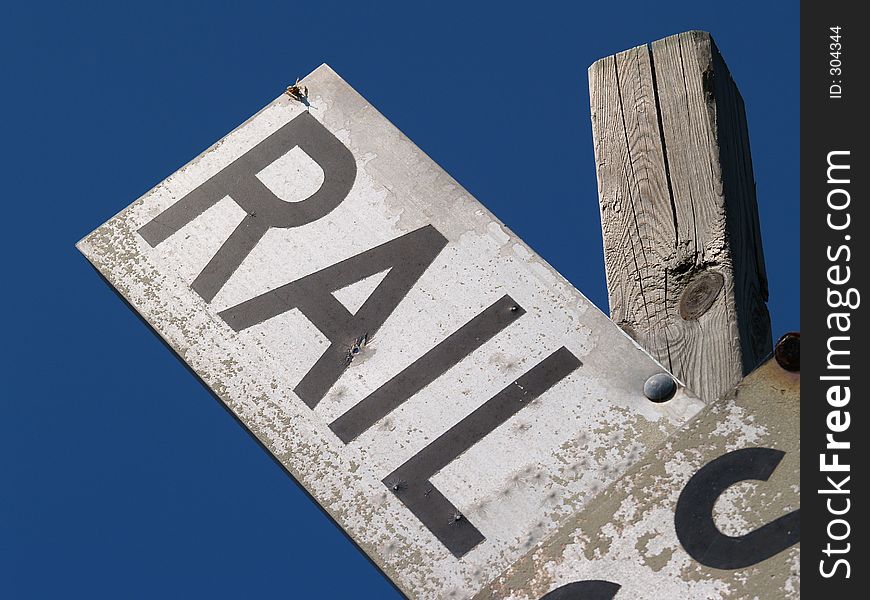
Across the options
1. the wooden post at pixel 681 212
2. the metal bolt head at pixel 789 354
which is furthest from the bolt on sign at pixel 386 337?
the metal bolt head at pixel 789 354

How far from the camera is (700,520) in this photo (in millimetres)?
Answer: 1886

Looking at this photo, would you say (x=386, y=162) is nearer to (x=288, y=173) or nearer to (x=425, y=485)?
(x=288, y=173)

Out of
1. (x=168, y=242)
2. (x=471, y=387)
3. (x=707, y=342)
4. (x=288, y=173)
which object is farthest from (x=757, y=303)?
(x=168, y=242)

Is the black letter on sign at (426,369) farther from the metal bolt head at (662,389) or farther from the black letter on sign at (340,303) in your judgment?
the metal bolt head at (662,389)

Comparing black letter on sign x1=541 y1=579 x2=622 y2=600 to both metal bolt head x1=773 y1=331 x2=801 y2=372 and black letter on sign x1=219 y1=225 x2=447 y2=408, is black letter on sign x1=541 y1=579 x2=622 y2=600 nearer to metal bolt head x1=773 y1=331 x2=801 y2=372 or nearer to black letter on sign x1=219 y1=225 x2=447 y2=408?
metal bolt head x1=773 y1=331 x2=801 y2=372

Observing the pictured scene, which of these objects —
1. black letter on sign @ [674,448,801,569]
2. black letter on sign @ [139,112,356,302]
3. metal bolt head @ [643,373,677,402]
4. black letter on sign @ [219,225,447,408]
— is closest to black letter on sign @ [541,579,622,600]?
black letter on sign @ [674,448,801,569]

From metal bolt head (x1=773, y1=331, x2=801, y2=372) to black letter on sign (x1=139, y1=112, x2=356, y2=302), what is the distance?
1.09 meters

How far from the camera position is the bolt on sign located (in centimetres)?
233

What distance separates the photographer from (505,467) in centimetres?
236

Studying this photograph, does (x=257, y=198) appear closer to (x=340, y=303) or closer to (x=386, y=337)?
(x=340, y=303)

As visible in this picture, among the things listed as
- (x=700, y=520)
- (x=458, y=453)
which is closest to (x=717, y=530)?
(x=700, y=520)

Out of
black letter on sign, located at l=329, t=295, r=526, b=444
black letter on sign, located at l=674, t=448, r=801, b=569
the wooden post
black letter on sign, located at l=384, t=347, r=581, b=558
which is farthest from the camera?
the wooden post

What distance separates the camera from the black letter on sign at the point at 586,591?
188 cm
